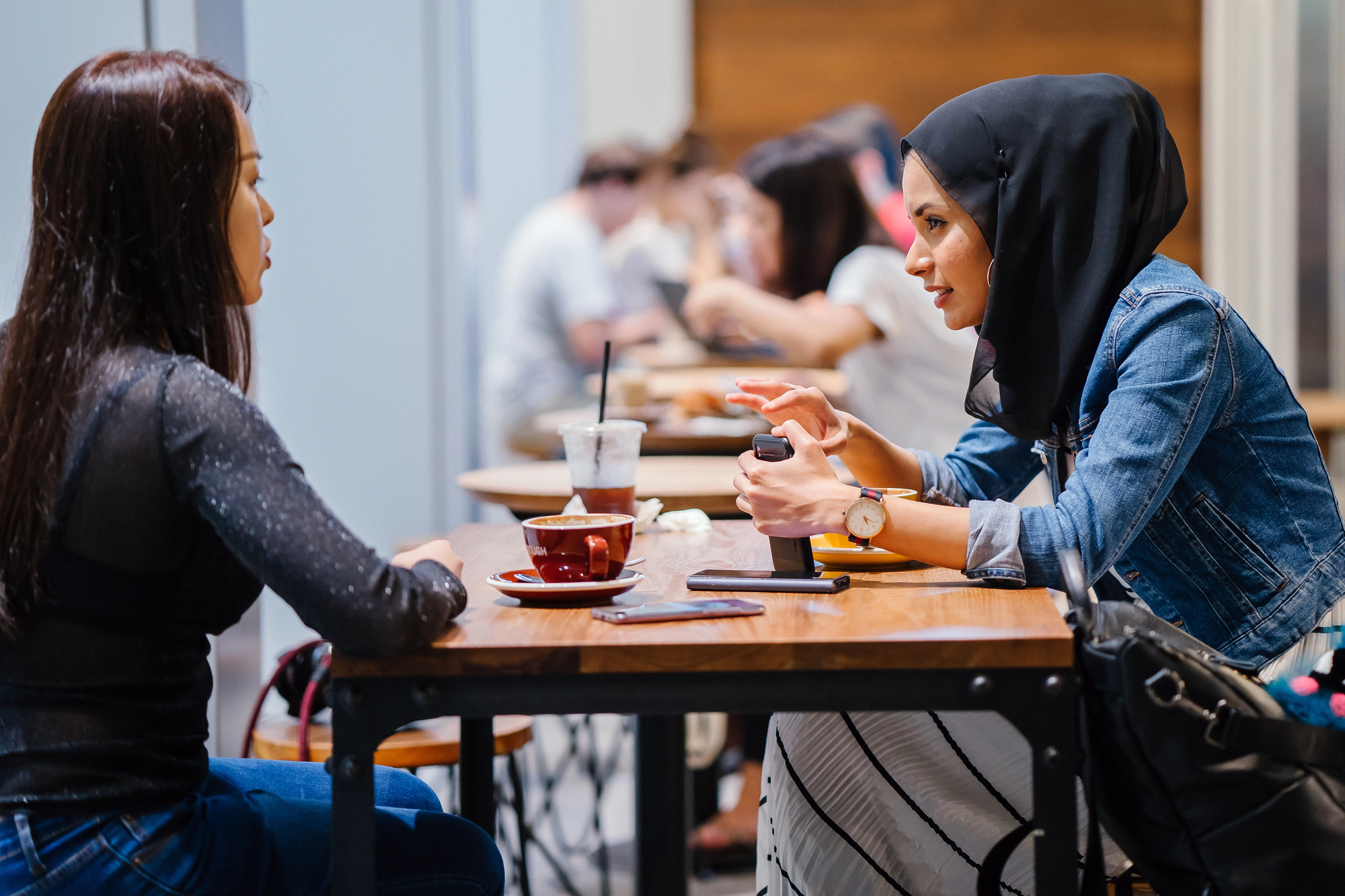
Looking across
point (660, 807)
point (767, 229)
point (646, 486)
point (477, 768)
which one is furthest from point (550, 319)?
point (477, 768)

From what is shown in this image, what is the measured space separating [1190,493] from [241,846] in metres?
1.01

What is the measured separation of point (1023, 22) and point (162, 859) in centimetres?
677

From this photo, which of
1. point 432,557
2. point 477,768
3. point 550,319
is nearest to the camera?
point 432,557

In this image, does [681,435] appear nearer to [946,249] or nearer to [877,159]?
[946,249]

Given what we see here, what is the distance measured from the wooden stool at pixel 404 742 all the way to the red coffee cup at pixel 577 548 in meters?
0.48

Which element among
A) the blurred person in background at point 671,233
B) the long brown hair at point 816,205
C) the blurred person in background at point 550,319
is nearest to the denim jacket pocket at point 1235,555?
the long brown hair at point 816,205

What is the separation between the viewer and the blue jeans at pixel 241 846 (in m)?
1.03

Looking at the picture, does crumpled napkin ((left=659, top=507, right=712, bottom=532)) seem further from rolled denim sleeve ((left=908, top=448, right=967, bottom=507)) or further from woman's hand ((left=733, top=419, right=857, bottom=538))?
woman's hand ((left=733, top=419, right=857, bottom=538))

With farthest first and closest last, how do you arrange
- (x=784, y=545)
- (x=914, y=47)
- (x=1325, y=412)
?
1. (x=914, y=47)
2. (x=1325, y=412)
3. (x=784, y=545)

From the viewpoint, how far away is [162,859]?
3.45ft

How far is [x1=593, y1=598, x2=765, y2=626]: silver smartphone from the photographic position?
1.10 m

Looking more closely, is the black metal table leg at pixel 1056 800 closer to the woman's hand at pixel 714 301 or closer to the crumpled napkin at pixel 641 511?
the crumpled napkin at pixel 641 511

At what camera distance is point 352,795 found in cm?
103

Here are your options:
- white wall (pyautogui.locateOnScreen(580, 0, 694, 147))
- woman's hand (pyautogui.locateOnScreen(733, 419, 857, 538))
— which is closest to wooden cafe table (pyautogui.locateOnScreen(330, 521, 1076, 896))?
woman's hand (pyautogui.locateOnScreen(733, 419, 857, 538))
